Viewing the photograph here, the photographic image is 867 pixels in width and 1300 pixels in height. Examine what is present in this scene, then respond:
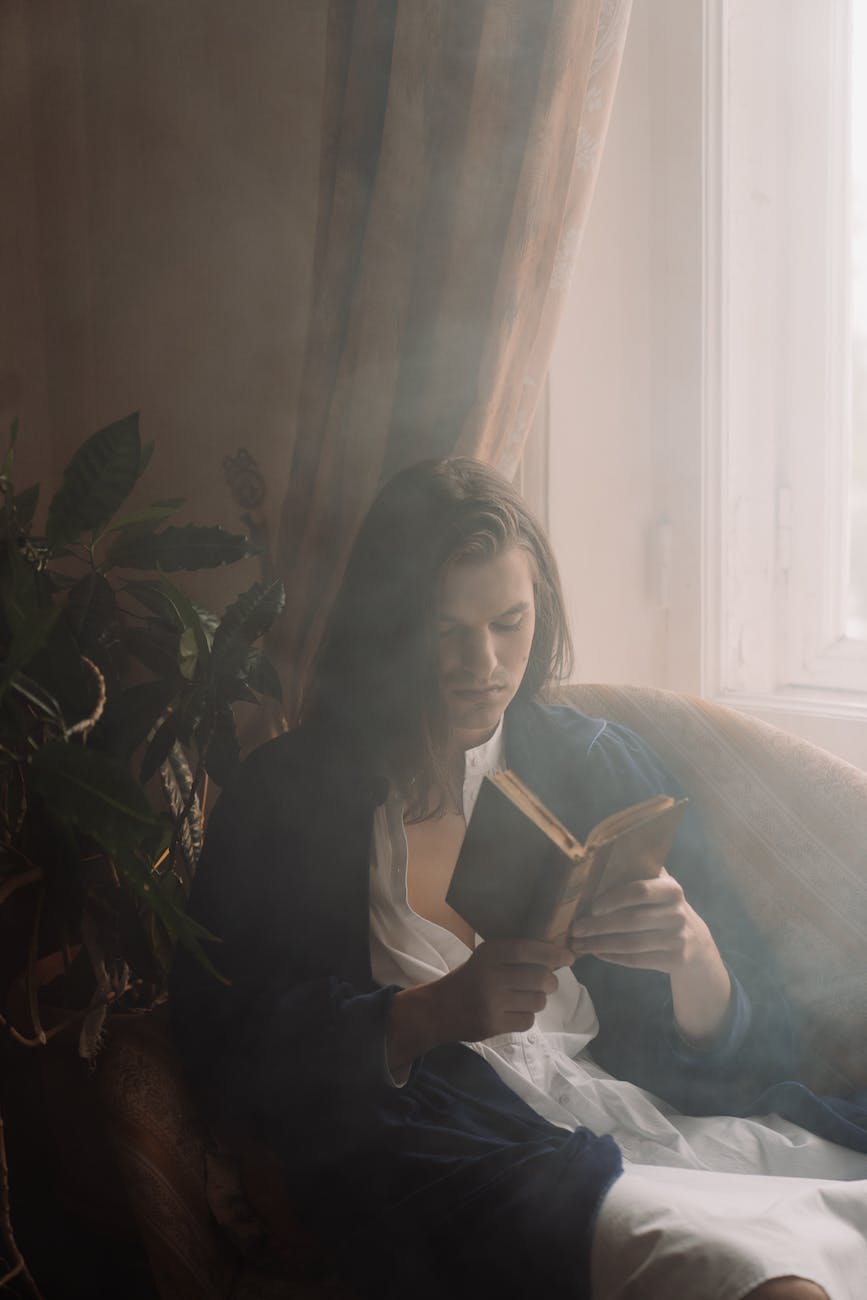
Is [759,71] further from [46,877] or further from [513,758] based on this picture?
[46,877]

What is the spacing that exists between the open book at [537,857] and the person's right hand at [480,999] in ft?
0.10

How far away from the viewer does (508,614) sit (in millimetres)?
1208

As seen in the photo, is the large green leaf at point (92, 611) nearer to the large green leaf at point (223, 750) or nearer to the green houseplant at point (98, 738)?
the green houseplant at point (98, 738)

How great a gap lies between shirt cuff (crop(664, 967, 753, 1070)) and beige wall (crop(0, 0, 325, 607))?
1164mm

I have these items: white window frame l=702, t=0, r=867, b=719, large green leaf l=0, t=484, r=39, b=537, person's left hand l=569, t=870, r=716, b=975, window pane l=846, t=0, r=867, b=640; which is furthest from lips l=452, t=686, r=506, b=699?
window pane l=846, t=0, r=867, b=640

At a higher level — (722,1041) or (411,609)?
(411,609)

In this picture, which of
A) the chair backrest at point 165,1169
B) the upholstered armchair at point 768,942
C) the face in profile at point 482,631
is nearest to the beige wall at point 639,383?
the upholstered armchair at point 768,942

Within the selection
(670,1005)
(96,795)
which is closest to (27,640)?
(96,795)

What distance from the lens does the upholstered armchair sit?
1.12m

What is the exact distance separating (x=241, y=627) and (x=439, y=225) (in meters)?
0.62

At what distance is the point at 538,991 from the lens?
1066mm

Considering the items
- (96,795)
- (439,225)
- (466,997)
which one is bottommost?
(466,997)

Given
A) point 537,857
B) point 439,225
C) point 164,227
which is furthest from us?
point 164,227

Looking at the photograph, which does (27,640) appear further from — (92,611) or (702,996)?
(702,996)
